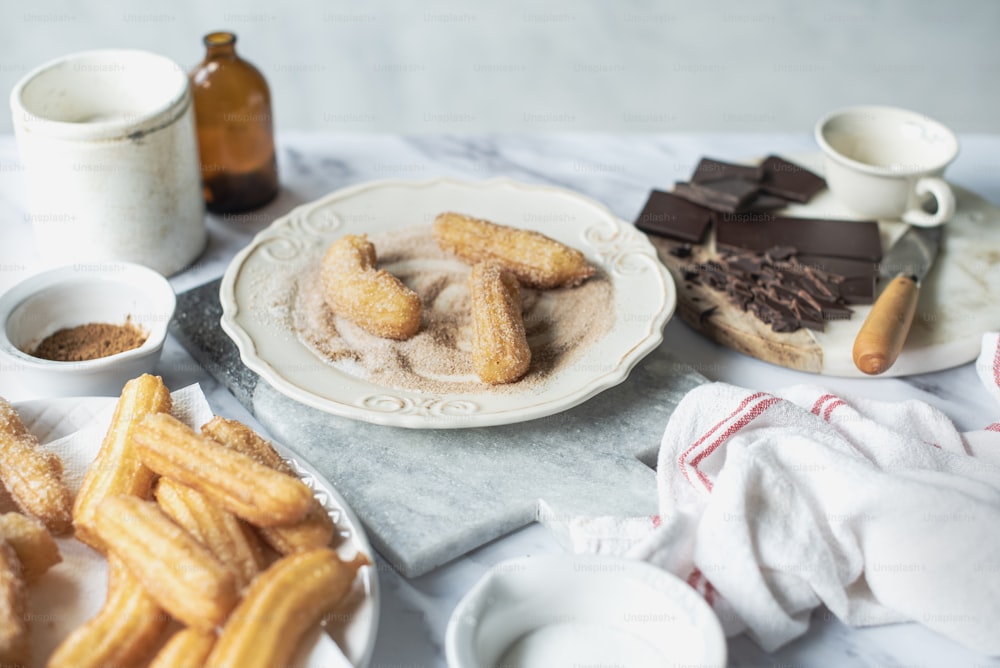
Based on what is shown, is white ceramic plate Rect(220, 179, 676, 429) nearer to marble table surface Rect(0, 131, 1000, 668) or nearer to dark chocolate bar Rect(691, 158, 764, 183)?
marble table surface Rect(0, 131, 1000, 668)

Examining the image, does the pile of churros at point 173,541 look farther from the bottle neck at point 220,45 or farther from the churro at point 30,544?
the bottle neck at point 220,45

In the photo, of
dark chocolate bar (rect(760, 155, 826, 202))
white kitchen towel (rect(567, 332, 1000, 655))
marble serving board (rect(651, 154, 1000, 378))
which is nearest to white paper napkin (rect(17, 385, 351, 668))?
white kitchen towel (rect(567, 332, 1000, 655))

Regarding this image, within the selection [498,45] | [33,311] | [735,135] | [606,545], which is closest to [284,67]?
[498,45]

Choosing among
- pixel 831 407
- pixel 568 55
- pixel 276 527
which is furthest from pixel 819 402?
pixel 568 55

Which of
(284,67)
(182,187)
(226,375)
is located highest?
(182,187)

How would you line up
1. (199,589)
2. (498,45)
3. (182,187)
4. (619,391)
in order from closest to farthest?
1. (199,589)
2. (619,391)
3. (182,187)
4. (498,45)

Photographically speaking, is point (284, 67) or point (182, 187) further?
point (284, 67)

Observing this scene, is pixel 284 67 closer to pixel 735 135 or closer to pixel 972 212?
pixel 735 135
